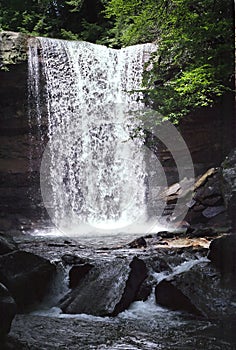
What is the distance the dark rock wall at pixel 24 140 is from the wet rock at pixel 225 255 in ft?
22.8

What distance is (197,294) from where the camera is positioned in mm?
4484

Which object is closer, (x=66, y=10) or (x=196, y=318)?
(x=196, y=318)

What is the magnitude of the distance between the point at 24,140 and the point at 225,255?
29.8ft

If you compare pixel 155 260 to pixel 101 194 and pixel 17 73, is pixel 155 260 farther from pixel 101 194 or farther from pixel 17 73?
pixel 17 73

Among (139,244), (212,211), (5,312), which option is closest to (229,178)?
(212,211)

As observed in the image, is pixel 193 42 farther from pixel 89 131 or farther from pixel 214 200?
pixel 89 131

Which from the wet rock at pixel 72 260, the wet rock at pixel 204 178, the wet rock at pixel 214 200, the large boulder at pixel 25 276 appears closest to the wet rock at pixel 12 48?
the wet rock at pixel 204 178

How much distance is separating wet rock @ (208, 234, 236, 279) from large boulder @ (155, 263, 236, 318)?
0.17 meters

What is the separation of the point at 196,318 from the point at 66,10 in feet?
50.0

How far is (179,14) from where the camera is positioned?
29.6 feet

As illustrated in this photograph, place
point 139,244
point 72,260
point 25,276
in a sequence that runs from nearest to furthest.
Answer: point 25,276, point 72,260, point 139,244

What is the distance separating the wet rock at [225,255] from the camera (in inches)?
191

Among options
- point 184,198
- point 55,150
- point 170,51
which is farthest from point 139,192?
point 170,51

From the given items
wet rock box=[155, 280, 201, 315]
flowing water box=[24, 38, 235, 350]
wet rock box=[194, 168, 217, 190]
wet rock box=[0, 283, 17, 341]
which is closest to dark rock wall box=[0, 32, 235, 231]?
flowing water box=[24, 38, 235, 350]
